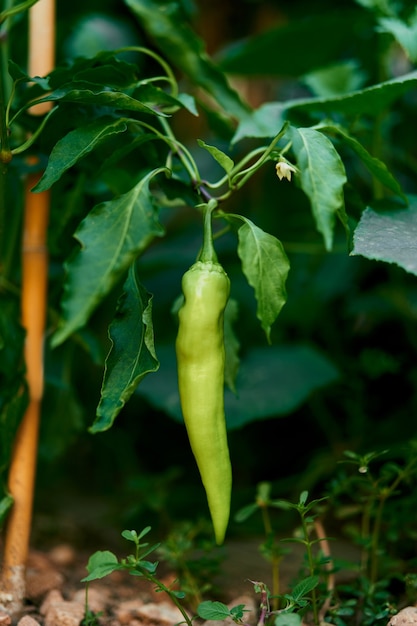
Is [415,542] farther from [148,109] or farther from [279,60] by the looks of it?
[279,60]

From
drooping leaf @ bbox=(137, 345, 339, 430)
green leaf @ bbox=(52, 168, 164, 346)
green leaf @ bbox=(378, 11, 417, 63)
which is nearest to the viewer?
green leaf @ bbox=(52, 168, 164, 346)

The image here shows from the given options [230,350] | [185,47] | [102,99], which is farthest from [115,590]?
[185,47]

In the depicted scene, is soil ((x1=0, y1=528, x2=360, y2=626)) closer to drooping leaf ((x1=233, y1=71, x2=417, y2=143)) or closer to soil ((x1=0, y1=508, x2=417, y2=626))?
soil ((x1=0, y1=508, x2=417, y2=626))

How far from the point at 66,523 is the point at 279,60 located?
2.97 ft

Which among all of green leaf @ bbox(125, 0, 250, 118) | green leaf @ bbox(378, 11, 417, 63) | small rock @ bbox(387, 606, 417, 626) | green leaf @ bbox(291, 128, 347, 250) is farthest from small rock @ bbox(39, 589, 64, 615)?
green leaf @ bbox(378, 11, 417, 63)

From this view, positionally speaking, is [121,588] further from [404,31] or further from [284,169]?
[404,31]

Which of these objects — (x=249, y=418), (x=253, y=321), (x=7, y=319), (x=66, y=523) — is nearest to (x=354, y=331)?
(x=253, y=321)

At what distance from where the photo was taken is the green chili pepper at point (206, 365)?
0.62 metres

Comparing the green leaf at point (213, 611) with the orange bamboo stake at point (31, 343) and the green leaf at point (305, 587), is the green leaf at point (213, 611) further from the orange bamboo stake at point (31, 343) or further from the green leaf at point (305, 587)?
the orange bamboo stake at point (31, 343)

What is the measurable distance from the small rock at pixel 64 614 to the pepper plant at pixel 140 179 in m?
0.12

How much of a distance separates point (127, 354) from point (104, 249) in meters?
0.10

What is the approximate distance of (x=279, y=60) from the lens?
1.25 m

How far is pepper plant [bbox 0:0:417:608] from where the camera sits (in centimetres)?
61

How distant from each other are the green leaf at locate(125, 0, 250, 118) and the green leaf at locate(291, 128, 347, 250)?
311 mm
